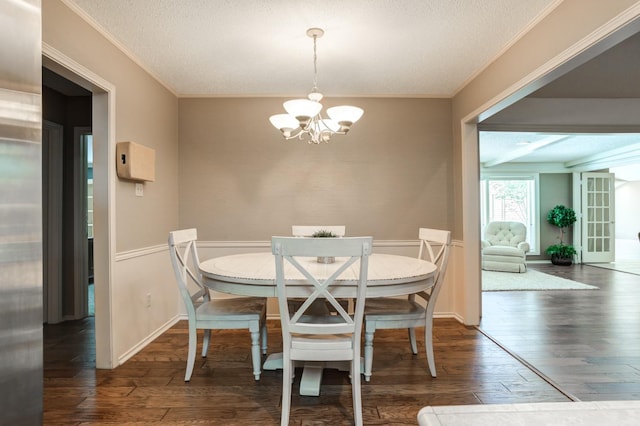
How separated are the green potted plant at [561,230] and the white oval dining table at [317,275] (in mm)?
6584

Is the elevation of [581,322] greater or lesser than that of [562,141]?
lesser

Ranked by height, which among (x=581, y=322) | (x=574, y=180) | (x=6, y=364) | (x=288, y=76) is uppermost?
(x=288, y=76)

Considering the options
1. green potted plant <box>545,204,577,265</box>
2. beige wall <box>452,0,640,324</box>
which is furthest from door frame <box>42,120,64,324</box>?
green potted plant <box>545,204,577,265</box>

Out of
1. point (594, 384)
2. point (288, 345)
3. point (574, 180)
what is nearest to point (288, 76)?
point (288, 345)

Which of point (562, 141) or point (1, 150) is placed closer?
point (1, 150)

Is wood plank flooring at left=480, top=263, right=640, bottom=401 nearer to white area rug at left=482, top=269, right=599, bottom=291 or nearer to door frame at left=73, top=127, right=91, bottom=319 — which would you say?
white area rug at left=482, top=269, right=599, bottom=291

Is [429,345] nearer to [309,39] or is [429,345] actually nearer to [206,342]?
[206,342]

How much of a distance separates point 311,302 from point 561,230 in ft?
26.4

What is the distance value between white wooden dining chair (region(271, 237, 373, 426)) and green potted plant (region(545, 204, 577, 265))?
7371mm

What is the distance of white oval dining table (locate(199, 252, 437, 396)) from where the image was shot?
6.15 feet

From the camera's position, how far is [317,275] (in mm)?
1973

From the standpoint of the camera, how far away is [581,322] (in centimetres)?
343

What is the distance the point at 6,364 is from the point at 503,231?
7.74 meters

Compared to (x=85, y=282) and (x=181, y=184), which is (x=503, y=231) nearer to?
(x=181, y=184)
